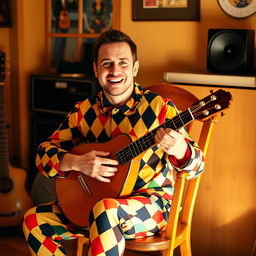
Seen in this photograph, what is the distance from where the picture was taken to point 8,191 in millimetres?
2902

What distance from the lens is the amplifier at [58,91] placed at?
2.82 metres

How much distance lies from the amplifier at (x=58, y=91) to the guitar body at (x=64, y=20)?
361 millimetres

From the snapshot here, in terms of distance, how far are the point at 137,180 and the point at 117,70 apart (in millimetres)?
433

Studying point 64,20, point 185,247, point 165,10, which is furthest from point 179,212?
point 64,20

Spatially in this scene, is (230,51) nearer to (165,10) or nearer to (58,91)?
(165,10)

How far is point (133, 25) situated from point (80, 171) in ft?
3.51

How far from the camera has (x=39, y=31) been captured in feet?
10.5

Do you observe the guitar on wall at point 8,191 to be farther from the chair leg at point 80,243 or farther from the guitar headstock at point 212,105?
the guitar headstock at point 212,105

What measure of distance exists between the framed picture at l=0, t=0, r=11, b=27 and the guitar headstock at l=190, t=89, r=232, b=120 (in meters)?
1.81

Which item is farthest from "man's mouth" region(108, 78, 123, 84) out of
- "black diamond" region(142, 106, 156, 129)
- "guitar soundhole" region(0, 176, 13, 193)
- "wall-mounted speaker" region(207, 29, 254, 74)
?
"guitar soundhole" region(0, 176, 13, 193)

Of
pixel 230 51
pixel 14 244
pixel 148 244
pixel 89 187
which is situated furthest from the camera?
pixel 14 244

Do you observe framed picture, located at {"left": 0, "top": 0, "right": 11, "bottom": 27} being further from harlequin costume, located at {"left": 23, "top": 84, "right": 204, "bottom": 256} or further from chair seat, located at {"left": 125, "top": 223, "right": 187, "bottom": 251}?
chair seat, located at {"left": 125, "top": 223, "right": 187, "bottom": 251}

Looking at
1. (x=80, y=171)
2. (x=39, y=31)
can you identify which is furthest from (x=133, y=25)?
(x=80, y=171)

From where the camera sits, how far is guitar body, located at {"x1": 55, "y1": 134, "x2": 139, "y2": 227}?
73.1 inches
